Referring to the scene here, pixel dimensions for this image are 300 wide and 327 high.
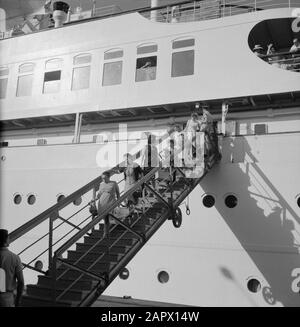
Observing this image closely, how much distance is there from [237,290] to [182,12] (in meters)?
7.44

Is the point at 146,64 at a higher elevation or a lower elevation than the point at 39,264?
higher

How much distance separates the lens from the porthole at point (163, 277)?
8484 mm

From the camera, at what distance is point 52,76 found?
12141mm

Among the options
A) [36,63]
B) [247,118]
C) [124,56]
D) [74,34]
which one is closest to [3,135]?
[36,63]

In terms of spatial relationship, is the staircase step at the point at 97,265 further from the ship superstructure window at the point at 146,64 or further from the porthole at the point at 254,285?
the ship superstructure window at the point at 146,64

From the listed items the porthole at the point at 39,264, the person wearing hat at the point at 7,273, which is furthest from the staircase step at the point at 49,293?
the porthole at the point at 39,264

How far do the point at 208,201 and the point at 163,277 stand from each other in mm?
1832

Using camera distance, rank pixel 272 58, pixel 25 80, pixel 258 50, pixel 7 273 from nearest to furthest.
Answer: pixel 7 273, pixel 258 50, pixel 272 58, pixel 25 80

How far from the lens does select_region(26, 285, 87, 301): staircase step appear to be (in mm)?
4742

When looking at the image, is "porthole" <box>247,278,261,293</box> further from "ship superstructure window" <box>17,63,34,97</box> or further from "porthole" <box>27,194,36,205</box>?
"ship superstructure window" <box>17,63,34,97</box>

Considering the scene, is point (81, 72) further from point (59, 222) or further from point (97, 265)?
point (97, 265)

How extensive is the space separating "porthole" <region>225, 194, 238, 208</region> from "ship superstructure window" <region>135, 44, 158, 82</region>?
3877 millimetres

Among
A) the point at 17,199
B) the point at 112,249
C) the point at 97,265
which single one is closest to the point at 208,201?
the point at 112,249

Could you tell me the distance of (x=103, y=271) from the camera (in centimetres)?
521
